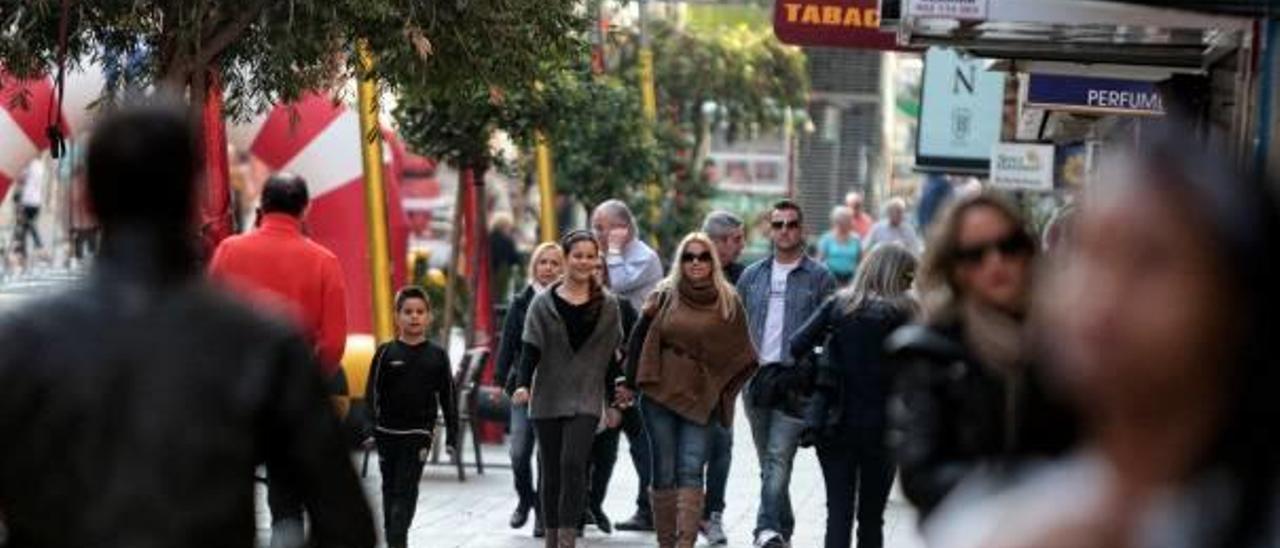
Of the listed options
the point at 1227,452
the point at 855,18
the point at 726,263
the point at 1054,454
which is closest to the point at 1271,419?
the point at 1227,452

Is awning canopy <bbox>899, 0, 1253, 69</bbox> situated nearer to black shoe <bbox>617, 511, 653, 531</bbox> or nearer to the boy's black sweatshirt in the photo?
the boy's black sweatshirt

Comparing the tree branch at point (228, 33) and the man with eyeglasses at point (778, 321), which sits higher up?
the tree branch at point (228, 33)

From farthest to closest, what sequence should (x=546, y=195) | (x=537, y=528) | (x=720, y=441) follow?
1. (x=546, y=195)
2. (x=537, y=528)
3. (x=720, y=441)

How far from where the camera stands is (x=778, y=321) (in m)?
16.2

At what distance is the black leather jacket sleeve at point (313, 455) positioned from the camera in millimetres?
5215

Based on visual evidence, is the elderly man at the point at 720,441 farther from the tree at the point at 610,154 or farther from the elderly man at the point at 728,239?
the tree at the point at 610,154

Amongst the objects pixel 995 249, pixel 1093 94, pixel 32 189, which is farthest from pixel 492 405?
pixel 32 189

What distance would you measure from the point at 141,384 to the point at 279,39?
8.04 meters

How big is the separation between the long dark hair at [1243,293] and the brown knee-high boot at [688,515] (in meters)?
12.1

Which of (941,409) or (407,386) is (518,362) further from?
(941,409)

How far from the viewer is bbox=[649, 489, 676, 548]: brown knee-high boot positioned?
15469mm

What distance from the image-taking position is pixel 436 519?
17891mm

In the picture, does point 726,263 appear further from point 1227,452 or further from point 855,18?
point 1227,452

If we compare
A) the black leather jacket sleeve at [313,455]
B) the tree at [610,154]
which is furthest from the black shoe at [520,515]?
the black leather jacket sleeve at [313,455]
